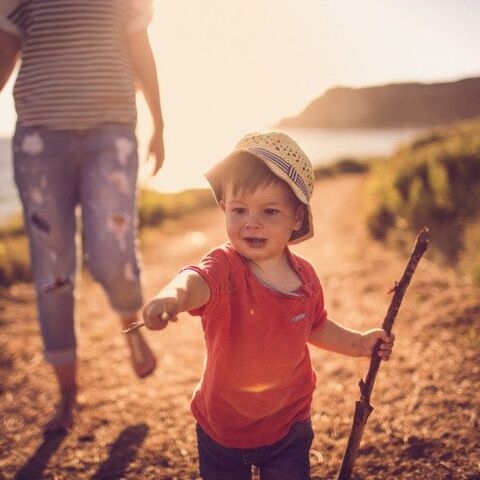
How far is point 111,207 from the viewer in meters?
2.28

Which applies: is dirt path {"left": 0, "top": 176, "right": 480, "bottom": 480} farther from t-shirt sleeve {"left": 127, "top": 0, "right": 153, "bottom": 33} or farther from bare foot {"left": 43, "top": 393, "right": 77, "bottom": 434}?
t-shirt sleeve {"left": 127, "top": 0, "right": 153, "bottom": 33}

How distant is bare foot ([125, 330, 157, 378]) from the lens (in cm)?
245

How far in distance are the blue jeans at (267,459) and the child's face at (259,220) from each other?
2.28ft

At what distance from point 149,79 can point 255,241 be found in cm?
140

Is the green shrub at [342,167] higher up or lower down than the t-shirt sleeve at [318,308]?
lower down

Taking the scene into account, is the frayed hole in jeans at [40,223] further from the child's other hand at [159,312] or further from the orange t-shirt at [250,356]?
the child's other hand at [159,312]

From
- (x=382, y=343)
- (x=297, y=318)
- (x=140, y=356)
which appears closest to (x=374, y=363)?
(x=382, y=343)

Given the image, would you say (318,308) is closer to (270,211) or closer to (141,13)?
(270,211)

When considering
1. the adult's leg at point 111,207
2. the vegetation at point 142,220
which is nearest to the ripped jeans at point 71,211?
the adult's leg at point 111,207

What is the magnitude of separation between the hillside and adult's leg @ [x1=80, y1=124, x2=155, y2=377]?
5.78 ft

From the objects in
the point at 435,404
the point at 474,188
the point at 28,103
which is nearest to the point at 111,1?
the point at 28,103

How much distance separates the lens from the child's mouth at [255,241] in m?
1.56

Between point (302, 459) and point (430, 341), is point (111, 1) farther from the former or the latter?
point (430, 341)

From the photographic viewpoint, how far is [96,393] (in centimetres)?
287
